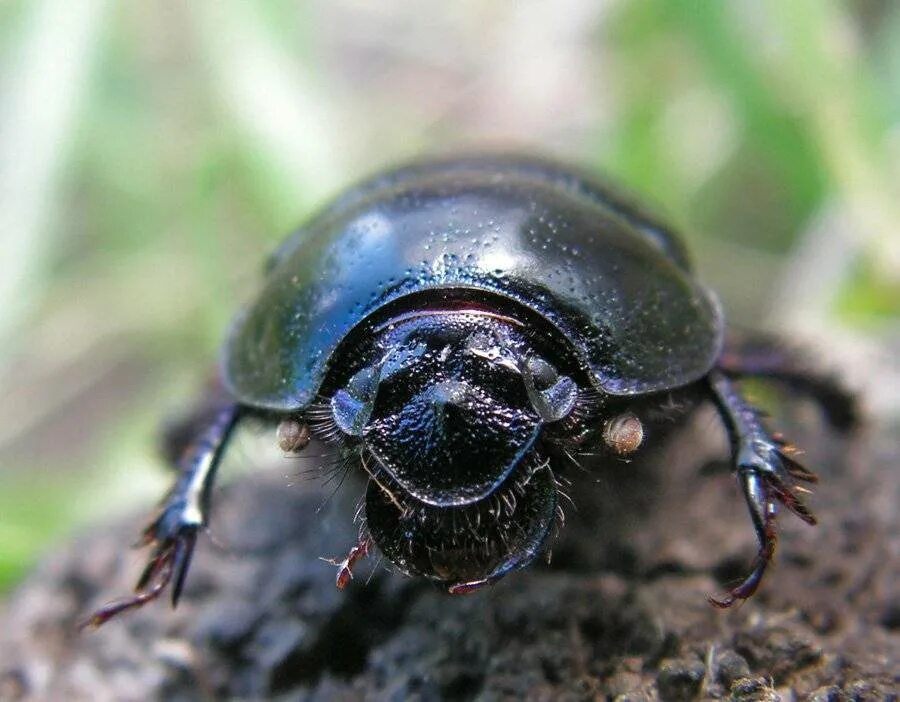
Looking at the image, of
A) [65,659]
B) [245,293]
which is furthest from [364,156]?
[65,659]

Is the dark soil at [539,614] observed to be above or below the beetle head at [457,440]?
below

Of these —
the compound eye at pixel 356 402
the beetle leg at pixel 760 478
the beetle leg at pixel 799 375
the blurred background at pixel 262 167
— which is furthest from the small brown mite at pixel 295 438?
the blurred background at pixel 262 167

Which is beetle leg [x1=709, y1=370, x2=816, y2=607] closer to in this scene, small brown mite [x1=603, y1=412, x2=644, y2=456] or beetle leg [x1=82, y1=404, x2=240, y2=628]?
small brown mite [x1=603, y1=412, x2=644, y2=456]

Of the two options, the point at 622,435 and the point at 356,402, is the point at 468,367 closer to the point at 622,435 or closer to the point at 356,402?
the point at 356,402

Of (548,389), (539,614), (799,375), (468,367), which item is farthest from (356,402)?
(799,375)

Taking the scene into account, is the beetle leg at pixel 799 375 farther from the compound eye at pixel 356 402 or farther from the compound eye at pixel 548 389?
the compound eye at pixel 356 402

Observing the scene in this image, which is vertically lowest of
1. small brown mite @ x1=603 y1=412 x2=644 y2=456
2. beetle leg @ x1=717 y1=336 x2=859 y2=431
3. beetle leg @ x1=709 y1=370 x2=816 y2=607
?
beetle leg @ x1=717 y1=336 x2=859 y2=431

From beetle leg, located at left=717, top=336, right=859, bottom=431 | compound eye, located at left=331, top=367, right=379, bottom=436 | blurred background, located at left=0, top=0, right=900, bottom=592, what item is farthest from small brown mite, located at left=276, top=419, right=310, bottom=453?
blurred background, located at left=0, top=0, right=900, bottom=592
